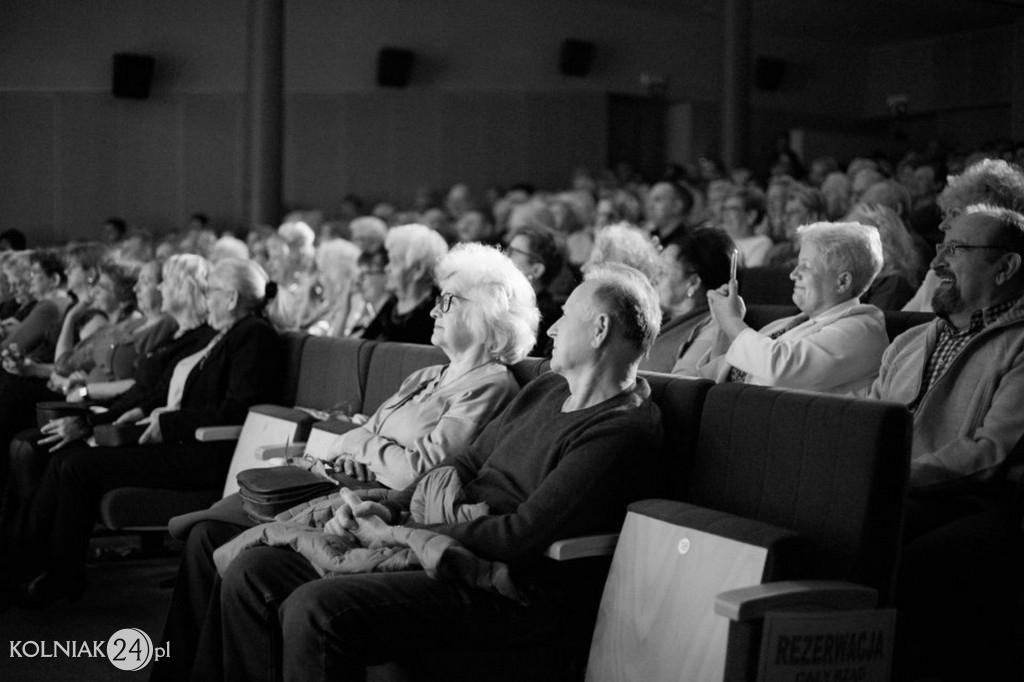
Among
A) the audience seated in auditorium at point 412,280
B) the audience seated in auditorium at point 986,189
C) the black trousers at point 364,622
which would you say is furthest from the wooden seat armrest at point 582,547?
the audience seated in auditorium at point 412,280

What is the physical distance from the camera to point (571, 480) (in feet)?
7.25

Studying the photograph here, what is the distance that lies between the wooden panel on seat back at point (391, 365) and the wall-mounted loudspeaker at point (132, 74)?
307 inches

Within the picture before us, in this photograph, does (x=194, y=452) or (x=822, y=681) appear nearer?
(x=822, y=681)

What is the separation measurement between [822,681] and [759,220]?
4.11m

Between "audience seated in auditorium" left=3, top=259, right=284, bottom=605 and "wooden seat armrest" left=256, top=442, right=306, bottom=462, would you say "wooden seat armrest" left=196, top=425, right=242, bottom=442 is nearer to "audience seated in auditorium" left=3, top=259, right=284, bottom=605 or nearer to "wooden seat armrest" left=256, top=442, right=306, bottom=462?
"audience seated in auditorium" left=3, top=259, right=284, bottom=605

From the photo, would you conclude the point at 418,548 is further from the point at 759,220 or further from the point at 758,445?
the point at 759,220

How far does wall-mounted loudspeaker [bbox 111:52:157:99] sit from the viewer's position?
413 inches

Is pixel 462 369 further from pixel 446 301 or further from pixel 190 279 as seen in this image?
pixel 190 279

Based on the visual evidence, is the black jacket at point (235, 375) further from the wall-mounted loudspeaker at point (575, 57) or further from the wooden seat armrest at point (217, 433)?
→ the wall-mounted loudspeaker at point (575, 57)

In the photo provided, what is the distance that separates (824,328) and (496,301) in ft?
2.53

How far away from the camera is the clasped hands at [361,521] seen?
2379mm

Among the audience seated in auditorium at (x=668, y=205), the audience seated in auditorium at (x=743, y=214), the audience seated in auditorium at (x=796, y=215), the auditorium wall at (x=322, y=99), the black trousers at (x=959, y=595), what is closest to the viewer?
the black trousers at (x=959, y=595)

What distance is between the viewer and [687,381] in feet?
7.72

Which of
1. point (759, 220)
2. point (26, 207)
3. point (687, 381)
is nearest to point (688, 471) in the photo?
point (687, 381)
